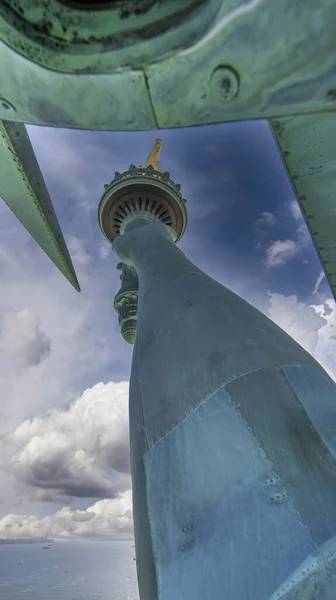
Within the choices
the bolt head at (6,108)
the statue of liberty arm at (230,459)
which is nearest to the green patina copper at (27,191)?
the statue of liberty arm at (230,459)

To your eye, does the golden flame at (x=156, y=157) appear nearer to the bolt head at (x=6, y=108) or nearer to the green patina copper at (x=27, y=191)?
the green patina copper at (x=27, y=191)

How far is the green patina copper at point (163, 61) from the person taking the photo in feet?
4.78

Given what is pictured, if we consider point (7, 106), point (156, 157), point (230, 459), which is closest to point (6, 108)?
point (7, 106)

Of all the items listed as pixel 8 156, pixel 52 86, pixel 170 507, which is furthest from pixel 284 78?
pixel 8 156

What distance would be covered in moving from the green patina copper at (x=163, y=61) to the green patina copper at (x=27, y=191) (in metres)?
4.87

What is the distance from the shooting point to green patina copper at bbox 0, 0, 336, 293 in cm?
146

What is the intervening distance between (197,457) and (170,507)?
50 centimetres

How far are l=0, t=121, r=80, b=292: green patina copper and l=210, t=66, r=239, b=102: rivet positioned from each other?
5439 mm

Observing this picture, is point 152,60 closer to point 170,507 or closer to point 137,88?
point 137,88

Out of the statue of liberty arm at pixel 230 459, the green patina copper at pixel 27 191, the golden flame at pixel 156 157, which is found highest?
the golden flame at pixel 156 157

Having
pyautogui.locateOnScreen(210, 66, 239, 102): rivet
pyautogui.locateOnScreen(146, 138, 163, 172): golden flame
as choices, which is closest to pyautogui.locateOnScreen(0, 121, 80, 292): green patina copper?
pyautogui.locateOnScreen(210, 66, 239, 102): rivet

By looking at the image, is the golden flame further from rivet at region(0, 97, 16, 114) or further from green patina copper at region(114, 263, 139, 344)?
rivet at region(0, 97, 16, 114)

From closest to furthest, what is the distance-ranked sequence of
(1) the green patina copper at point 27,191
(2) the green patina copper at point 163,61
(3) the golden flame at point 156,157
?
1. (2) the green patina copper at point 163,61
2. (1) the green patina copper at point 27,191
3. (3) the golden flame at point 156,157

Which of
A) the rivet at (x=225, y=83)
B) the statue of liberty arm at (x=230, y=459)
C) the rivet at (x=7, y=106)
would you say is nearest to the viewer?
the rivet at (x=225, y=83)
